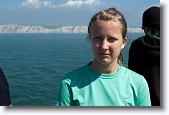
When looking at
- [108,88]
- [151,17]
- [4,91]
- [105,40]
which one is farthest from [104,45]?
[4,91]

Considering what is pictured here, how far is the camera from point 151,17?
224 centimetres

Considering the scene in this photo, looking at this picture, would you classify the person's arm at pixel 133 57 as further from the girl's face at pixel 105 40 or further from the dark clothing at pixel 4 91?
the dark clothing at pixel 4 91

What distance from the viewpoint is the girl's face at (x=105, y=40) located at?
184cm

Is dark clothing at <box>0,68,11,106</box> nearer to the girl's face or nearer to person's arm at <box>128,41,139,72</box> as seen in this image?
the girl's face

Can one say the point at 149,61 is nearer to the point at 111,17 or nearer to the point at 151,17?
the point at 151,17

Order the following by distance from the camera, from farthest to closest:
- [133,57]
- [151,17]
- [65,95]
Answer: [133,57] → [151,17] → [65,95]

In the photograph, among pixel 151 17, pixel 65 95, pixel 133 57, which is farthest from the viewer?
pixel 133 57

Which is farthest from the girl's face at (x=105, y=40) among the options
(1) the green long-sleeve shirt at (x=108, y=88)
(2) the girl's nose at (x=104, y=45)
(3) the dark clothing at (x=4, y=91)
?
(3) the dark clothing at (x=4, y=91)

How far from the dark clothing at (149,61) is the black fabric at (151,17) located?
110mm

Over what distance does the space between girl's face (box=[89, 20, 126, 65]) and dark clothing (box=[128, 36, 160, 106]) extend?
477 mm

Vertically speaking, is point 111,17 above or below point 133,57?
above

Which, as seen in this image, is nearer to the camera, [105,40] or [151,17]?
[105,40]

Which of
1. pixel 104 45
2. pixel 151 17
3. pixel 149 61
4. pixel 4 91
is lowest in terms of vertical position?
pixel 4 91

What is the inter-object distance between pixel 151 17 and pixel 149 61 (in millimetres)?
332
